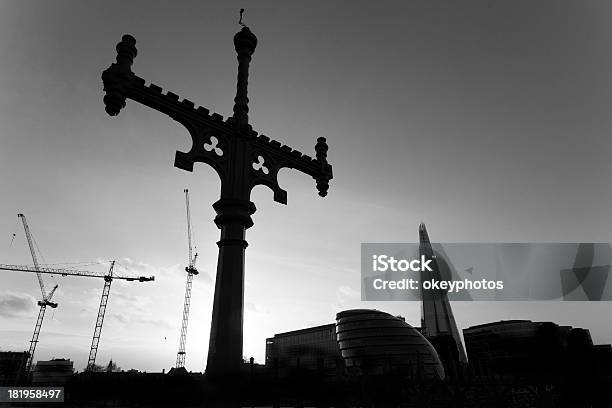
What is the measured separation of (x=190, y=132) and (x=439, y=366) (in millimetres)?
91794

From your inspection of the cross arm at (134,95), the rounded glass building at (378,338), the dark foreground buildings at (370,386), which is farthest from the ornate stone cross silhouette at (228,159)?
the rounded glass building at (378,338)

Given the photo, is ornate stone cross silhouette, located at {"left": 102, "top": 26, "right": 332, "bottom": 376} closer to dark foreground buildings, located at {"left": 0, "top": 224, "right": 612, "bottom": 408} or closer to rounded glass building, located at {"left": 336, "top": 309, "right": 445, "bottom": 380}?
dark foreground buildings, located at {"left": 0, "top": 224, "right": 612, "bottom": 408}

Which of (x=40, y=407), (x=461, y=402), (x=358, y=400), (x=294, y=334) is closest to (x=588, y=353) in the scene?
(x=461, y=402)

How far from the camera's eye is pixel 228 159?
22.1 ft

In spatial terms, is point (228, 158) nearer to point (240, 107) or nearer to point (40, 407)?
point (240, 107)

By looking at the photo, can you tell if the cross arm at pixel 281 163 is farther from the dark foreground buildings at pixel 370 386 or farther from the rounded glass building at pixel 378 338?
the rounded glass building at pixel 378 338

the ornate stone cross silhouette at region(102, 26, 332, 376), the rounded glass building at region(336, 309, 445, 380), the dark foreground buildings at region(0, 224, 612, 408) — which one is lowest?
the dark foreground buildings at region(0, 224, 612, 408)

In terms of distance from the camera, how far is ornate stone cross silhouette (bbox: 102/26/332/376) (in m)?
5.66

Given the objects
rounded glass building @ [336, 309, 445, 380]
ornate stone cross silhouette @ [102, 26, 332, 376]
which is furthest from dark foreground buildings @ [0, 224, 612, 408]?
rounded glass building @ [336, 309, 445, 380]

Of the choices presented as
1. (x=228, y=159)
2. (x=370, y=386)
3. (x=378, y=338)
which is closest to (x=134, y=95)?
(x=228, y=159)

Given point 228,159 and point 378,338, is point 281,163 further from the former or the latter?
point 378,338

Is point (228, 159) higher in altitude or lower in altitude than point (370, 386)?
higher

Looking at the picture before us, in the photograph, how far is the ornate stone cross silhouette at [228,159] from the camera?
566cm

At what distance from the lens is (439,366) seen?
84.4 meters
